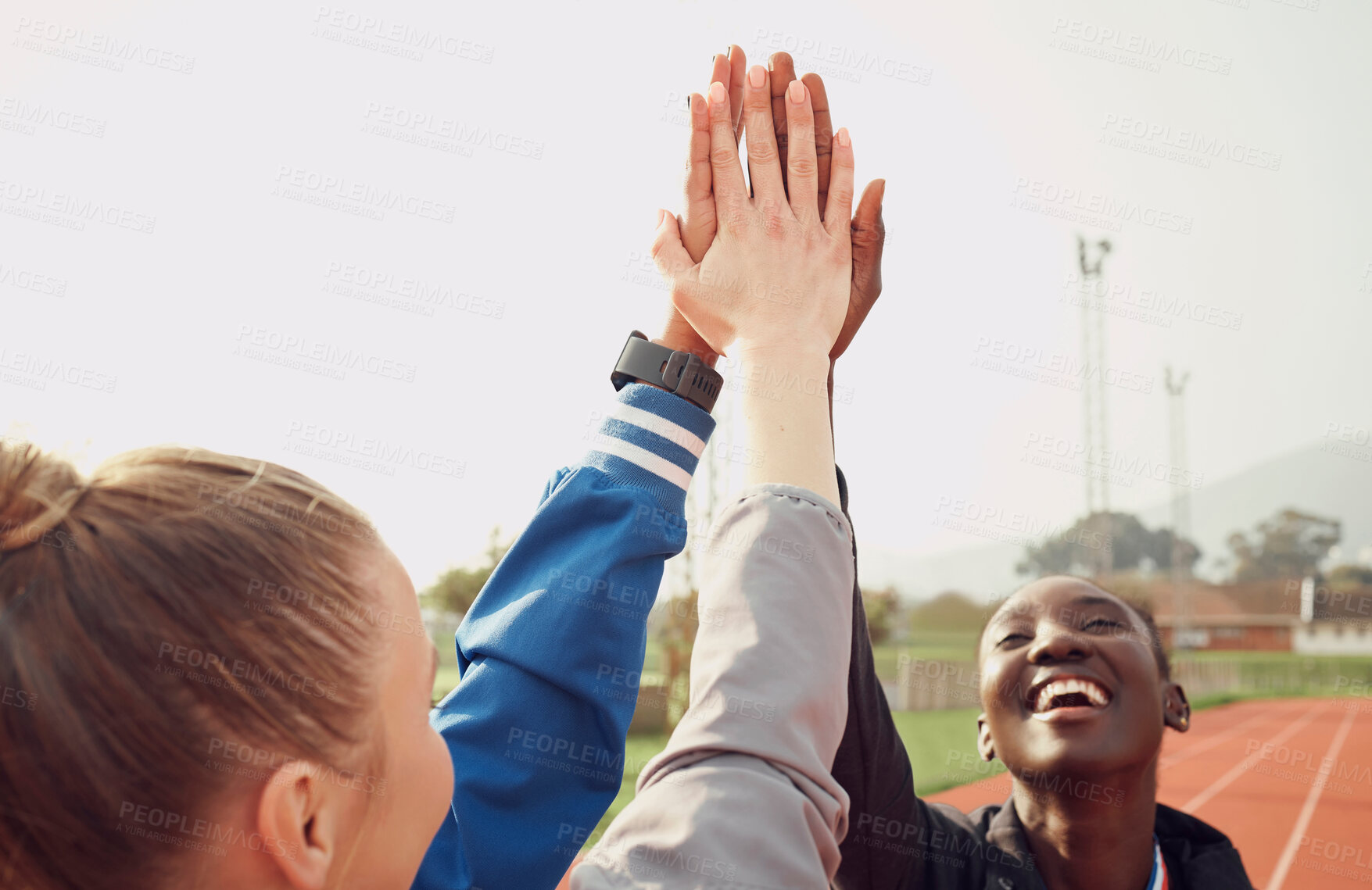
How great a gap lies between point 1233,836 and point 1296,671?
29.0m

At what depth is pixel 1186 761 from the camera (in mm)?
17906

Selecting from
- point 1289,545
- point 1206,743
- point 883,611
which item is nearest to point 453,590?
point 883,611

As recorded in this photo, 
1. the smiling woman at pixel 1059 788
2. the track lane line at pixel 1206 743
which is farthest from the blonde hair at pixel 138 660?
the track lane line at pixel 1206 743

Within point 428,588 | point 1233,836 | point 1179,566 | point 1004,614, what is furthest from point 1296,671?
point 1004,614

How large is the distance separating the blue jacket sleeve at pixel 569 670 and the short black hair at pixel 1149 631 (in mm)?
1328

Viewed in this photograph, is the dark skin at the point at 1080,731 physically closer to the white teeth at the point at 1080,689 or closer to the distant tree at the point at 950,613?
the white teeth at the point at 1080,689

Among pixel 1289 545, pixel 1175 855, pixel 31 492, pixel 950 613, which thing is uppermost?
pixel 31 492

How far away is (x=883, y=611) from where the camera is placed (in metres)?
29.5

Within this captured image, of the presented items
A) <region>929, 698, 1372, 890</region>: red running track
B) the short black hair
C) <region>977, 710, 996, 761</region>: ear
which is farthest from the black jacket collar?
<region>929, 698, 1372, 890</region>: red running track

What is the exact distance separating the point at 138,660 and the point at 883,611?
29.8m

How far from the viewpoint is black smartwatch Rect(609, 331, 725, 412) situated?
1.39 m

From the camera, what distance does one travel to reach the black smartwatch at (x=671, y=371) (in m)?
1.39

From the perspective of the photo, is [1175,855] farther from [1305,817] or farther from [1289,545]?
[1289,545]

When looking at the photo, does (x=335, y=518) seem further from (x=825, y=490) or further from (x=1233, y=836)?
(x=1233, y=836)
